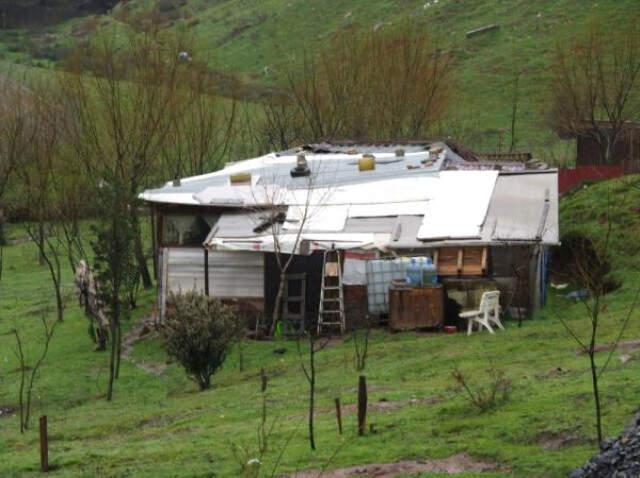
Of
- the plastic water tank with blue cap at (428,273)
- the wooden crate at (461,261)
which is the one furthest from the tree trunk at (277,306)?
the wooden crate at (461,261)

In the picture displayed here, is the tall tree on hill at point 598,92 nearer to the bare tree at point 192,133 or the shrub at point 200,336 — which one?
the bare tree at point 192,133

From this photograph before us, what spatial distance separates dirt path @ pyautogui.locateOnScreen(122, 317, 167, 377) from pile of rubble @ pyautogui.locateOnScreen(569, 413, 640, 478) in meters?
14.2

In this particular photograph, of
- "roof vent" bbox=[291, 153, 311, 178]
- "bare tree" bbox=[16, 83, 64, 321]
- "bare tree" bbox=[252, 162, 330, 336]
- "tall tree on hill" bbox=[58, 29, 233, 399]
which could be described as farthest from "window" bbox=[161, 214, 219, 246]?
"bare tree" bbox=[16, 83, 64, 321]

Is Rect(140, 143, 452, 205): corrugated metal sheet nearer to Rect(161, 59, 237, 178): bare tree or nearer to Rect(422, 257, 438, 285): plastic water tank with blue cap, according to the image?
Rect(422, 257, 438, 285): plastic water tank with blue cap

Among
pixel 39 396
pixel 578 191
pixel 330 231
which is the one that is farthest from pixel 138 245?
pixel 578 191

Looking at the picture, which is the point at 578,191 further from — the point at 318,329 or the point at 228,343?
the point at 228,343

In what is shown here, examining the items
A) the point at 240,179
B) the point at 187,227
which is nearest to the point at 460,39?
the point at 240,179

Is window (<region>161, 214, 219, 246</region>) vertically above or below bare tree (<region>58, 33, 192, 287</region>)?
below

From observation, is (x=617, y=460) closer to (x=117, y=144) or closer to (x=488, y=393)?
(x=488, y=393)

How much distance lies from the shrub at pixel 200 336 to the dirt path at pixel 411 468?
8252 millimetres

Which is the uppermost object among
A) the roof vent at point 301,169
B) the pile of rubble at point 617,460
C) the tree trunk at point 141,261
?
the roof vent at point 301,169

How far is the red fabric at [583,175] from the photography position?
38.5 m

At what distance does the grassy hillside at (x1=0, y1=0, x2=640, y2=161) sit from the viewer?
5876cm

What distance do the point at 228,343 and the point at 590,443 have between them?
33.3ft
